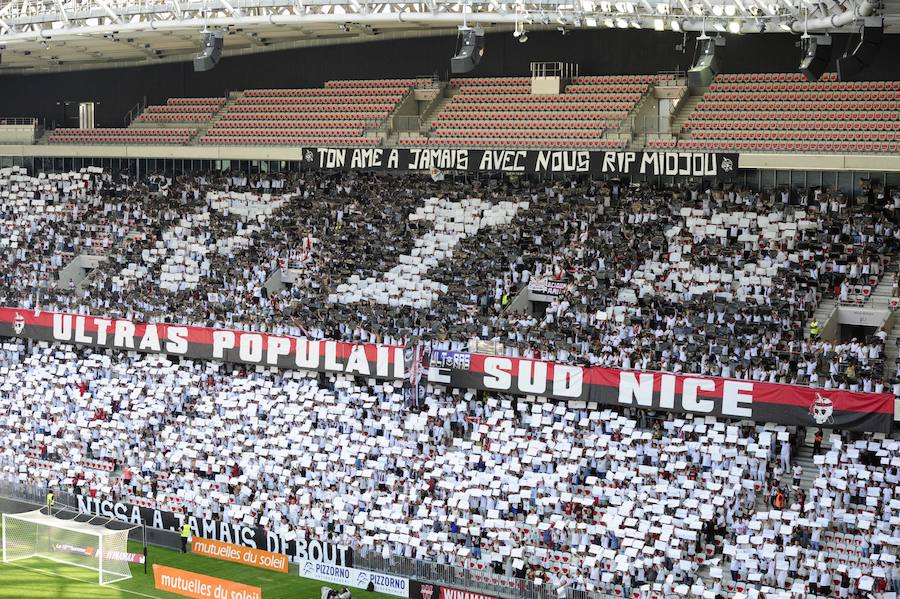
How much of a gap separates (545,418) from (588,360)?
79.8 inches

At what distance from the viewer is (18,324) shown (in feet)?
164

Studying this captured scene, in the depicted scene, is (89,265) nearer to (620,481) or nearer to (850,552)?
(620,481)

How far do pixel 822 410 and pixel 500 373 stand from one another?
9.37 metres

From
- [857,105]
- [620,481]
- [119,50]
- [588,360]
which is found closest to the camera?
[620,481]

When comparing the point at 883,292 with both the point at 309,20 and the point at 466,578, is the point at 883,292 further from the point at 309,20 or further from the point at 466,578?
the point at 309,20

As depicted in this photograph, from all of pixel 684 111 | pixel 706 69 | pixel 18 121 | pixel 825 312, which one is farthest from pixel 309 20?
pixel 18 121

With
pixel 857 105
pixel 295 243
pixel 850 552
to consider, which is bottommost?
pixel 850 552

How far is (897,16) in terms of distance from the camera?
31812 millimetres

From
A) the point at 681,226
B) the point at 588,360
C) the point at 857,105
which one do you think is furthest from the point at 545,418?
the point at 857,105

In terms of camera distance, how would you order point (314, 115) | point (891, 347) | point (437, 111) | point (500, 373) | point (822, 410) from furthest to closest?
point (314, 115) → point (437, 111) → point (500, 373) → point (891, 347) → point (822, 410)

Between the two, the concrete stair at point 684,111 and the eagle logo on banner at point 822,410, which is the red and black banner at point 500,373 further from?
the concrete stair at point 684,111

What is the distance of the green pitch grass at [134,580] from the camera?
1348 inches

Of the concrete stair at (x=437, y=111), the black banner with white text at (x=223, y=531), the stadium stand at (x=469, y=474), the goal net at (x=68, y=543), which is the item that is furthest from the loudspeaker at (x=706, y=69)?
the goal net at (x=68, y=543)

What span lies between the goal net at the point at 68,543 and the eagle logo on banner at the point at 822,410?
1816 cm
